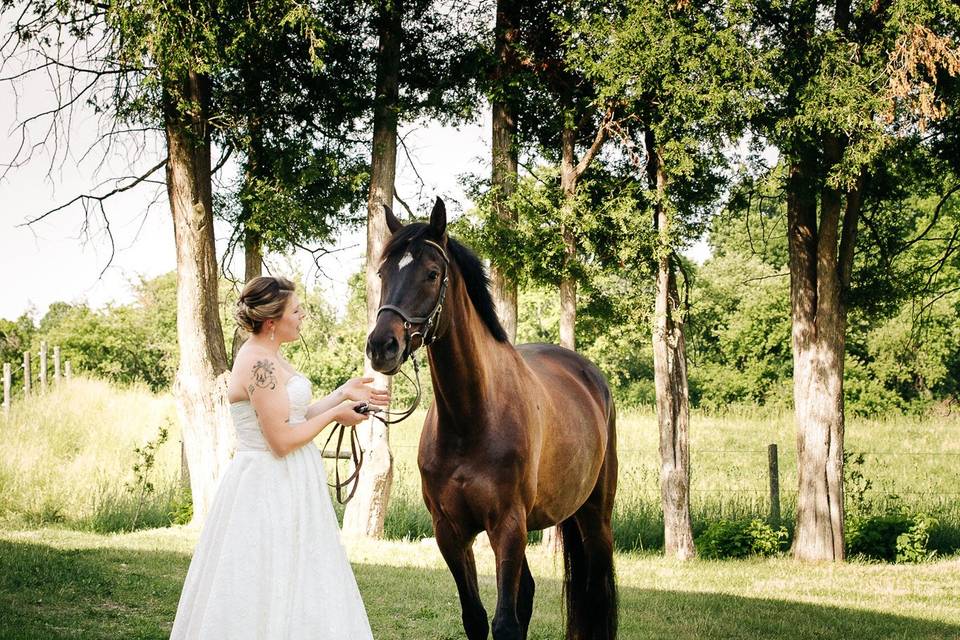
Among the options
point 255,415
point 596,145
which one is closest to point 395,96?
point 596,145

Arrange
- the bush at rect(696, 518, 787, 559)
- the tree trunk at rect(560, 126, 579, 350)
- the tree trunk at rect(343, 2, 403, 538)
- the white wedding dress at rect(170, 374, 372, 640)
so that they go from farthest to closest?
the tree trunk at rect(343, 2, 403, 538) < the bush at rect(696, 518, 787, 559) < the tree trunk at rect(560, 126, 579, 350) < the white wedding dress at rect(170, 374, 372, 640)

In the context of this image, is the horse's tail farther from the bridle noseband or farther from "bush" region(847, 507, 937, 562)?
"bush" region(847, 507, 937, 562)

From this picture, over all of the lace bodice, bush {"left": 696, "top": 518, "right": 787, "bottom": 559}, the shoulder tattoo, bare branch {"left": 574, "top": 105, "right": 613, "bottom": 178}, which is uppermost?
bare branch {"left": 574, "top": 105, "right": 613, "bottom": 178}

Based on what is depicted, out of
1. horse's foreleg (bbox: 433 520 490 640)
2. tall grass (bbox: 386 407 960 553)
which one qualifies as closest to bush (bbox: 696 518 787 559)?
tall grass (bbox: 386 407 960 553)

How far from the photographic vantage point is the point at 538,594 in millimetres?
7945

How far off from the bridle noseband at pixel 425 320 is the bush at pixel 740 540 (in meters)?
7.99

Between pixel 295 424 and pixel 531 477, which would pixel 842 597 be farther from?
pixel 295 424

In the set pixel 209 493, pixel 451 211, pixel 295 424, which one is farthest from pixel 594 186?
pixel 295 424

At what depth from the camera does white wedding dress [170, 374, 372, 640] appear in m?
3.29

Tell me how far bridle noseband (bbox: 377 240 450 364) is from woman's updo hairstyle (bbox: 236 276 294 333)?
0.41 m

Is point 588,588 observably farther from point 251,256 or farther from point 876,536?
point 251,256

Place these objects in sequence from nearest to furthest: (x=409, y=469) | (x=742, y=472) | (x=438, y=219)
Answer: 1. (x=438, y=219)
2. (x=409, y=469)
3. (x=742, y=472)

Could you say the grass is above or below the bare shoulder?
below

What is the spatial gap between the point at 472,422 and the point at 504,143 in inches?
274
